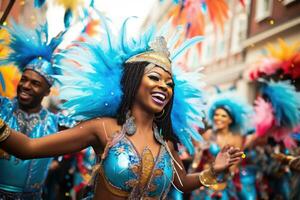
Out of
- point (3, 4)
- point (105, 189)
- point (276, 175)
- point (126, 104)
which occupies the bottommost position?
point (276, 175)

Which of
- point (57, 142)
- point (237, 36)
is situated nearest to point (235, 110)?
point (57, 142)

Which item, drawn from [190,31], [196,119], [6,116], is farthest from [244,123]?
[6,116]

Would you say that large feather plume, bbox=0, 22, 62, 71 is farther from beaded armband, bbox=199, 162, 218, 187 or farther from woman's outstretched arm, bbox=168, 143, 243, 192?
beaded armband, bbox=199, 162, 218, 187

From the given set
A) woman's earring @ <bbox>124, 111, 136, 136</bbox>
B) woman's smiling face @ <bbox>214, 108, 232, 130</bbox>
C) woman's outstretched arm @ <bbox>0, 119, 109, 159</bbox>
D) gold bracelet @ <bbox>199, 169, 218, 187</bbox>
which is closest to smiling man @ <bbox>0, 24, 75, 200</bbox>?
woman's outstretched arm @ <bbox>0, 119, 109, 159</bbox>

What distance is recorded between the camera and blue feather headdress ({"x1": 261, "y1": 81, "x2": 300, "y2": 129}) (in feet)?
18.6

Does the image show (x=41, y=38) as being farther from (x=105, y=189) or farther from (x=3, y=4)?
(x=105, y=189)

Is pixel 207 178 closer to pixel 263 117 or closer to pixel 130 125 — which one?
pixel 130 125

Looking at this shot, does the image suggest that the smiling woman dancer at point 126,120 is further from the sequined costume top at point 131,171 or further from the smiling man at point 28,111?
the smiling man at point 28,111

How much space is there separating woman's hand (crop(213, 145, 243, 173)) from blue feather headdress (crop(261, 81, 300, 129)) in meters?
2.79

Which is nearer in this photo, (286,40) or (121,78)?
(121,78)

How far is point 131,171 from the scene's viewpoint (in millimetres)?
2580

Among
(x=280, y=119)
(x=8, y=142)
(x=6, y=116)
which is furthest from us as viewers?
(x=280, y=119)

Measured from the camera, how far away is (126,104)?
286 centimetres

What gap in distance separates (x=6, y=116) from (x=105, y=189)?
1562mm
